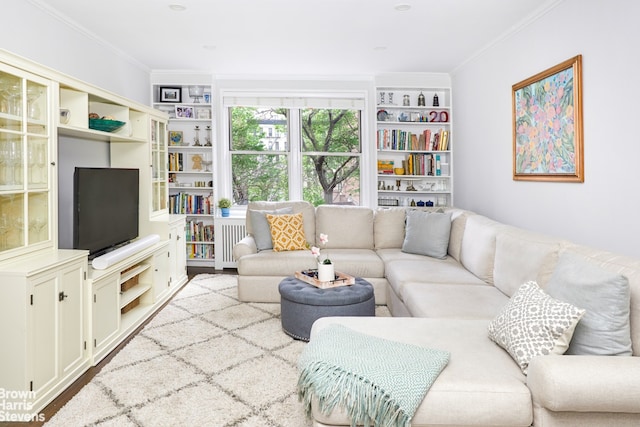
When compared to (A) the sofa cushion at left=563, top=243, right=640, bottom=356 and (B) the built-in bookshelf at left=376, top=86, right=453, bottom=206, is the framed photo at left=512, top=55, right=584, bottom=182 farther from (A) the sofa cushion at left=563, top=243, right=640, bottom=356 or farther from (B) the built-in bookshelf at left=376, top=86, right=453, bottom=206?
(B) the built-in bookshelf at left=376, top=86, right=453, bottom=206

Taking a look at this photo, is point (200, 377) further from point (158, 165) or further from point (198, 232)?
point (198, 232)

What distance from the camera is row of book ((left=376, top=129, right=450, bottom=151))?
5.91 m

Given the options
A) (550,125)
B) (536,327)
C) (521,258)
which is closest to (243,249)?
(521,258)

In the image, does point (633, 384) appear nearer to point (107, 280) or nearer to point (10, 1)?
point (107, 280)

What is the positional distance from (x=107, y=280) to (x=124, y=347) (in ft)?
1.65

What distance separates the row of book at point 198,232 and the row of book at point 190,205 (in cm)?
16

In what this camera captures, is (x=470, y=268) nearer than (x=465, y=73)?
Yes

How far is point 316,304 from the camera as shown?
3.23 meters

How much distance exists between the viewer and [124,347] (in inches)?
129

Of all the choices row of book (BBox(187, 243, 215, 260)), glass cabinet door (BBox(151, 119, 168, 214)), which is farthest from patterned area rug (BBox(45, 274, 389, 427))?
row of book (BBox(187, 243, 215, 260))

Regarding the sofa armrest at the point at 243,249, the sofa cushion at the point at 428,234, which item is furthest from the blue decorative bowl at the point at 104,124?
the sofa cushion at the point at 428,234

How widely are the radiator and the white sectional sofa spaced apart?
2.74 metres

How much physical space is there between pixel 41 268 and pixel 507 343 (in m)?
2.38

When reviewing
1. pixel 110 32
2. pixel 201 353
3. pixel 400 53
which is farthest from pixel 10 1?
pixel 400 53
